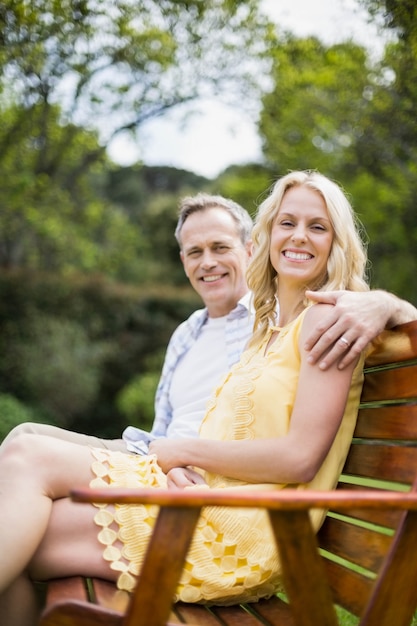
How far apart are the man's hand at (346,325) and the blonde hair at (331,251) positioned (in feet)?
0.83

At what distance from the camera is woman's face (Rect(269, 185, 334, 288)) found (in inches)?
102

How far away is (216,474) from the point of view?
7.73 feet

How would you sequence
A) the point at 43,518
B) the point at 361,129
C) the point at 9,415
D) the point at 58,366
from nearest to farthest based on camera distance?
the point at 43,518 < the point at 9,415 < the point at 58,366 < the point at 361,129

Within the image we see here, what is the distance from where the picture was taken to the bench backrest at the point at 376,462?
1981 mm

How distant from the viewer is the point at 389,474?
2135 millimetres

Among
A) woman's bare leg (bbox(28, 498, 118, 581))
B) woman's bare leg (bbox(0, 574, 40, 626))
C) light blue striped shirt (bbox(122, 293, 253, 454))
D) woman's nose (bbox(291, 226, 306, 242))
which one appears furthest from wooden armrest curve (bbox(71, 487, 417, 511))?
light blue striped shirt (bbox(122, 293, 253, 454))

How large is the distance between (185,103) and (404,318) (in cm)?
949

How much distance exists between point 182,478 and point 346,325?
762 millimetres

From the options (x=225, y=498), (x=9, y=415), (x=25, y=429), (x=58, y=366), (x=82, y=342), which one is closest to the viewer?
(x=225, y=498)

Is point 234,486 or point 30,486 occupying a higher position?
point 234,486

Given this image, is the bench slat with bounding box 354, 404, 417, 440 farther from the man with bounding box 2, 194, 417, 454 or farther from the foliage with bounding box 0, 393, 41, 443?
the foliage with bounding box 0, 393, 41, 443

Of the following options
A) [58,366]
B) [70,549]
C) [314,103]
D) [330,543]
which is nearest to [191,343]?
[330,543]

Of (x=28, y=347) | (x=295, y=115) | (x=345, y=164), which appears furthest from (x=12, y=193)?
(x=345, y=164)

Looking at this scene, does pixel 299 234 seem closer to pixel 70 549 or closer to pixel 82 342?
pixel 70 549
